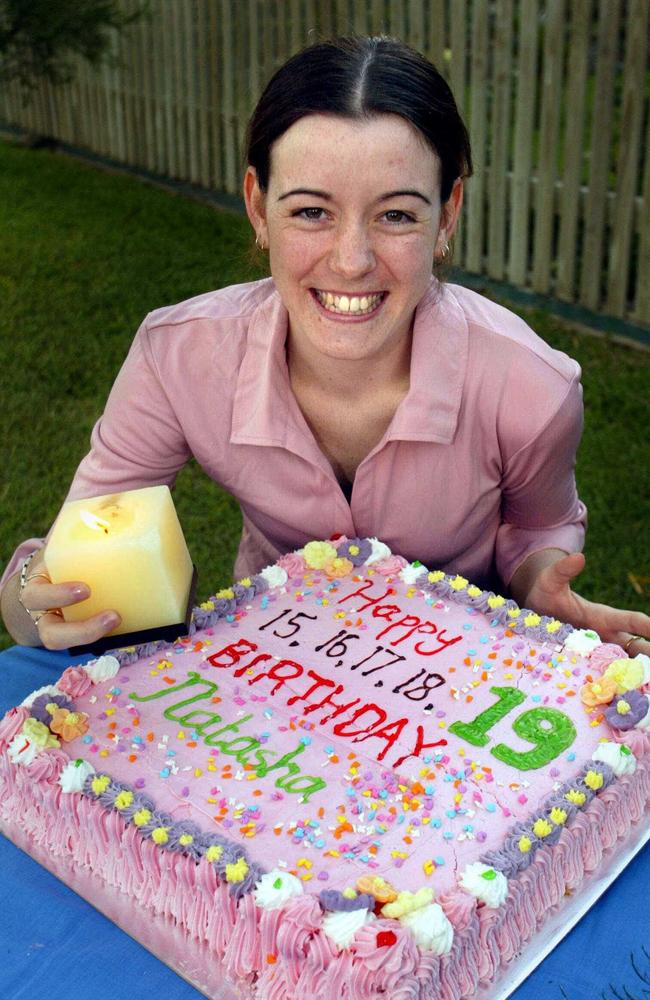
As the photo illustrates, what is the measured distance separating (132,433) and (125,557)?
0.57 metres

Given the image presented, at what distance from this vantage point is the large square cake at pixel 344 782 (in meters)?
1.13

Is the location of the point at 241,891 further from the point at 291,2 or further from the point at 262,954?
the point at 291,2

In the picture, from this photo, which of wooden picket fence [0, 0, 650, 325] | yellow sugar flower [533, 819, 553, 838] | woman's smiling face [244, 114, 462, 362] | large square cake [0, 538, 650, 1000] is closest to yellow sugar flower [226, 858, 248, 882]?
large square cake [0, 538, 650, 1000]

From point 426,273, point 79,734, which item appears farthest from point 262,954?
point 426,273

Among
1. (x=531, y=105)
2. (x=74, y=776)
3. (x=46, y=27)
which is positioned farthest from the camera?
(x=531, y=105)

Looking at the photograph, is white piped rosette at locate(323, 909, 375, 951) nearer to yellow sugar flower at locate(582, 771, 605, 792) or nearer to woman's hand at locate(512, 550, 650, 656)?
yellow sugar flower at locate(582, 771, 605, 792)

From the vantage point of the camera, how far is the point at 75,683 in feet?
4.86

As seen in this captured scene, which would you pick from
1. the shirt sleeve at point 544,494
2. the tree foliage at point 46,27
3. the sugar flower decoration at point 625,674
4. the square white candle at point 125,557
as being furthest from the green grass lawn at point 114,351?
the tree foliage at point 46,27

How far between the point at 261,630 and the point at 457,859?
19.7 inches

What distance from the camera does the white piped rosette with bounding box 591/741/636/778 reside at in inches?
51.7

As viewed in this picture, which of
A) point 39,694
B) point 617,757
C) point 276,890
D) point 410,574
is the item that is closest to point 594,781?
point 617,757

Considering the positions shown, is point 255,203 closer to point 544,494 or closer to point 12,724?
point 544,494

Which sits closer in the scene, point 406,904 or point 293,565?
point 406,904

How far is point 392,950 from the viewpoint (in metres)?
1.08
